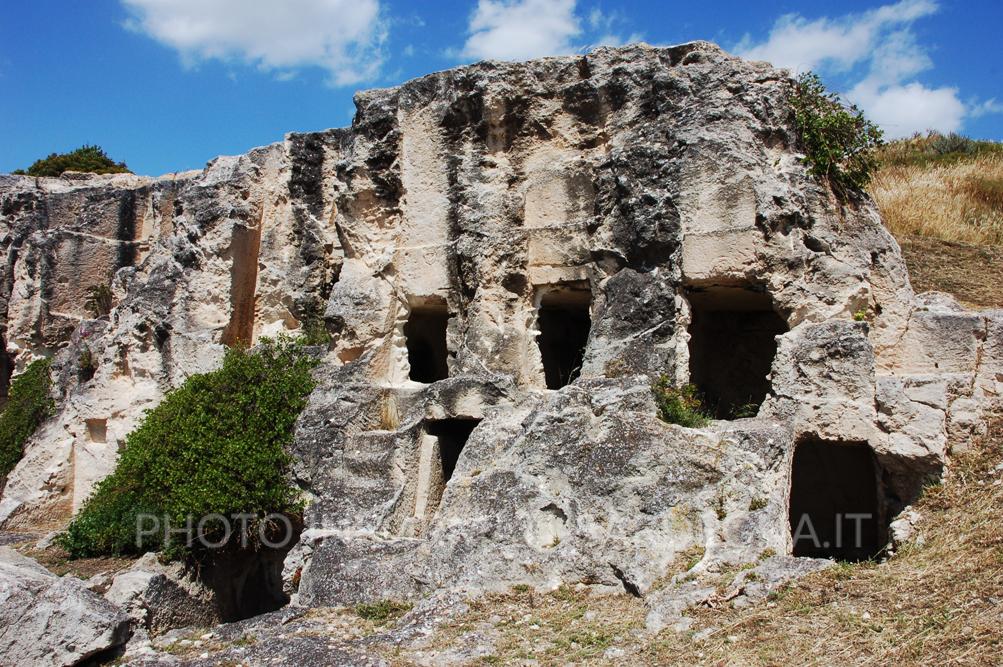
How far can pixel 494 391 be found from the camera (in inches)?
376

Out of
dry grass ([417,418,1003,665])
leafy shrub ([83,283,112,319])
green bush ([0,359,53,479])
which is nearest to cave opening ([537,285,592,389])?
dry grass ([417,418,1003,665])

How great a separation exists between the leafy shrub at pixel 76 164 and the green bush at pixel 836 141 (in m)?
18.9

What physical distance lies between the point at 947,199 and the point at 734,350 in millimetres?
4425

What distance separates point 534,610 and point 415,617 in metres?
0.99

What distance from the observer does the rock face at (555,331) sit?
766 cm

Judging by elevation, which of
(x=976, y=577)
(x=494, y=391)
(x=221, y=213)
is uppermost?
(x=221, y=213)

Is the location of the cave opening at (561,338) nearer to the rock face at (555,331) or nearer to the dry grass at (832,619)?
the rock face at (555,331)

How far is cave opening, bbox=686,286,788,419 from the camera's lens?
10320mm

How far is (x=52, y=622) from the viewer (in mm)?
7406

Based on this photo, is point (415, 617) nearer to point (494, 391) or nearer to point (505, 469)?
point (505, 469)

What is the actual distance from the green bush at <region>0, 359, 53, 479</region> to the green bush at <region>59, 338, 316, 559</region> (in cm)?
394

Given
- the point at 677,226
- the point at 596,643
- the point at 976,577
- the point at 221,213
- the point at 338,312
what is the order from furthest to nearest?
the point at 221,213, the point at 338,312, the point at 677,226, the point at 596,643, the point at 976,577

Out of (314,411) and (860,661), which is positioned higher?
(314,411)

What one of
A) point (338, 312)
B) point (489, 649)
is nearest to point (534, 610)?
point (489, 649)
